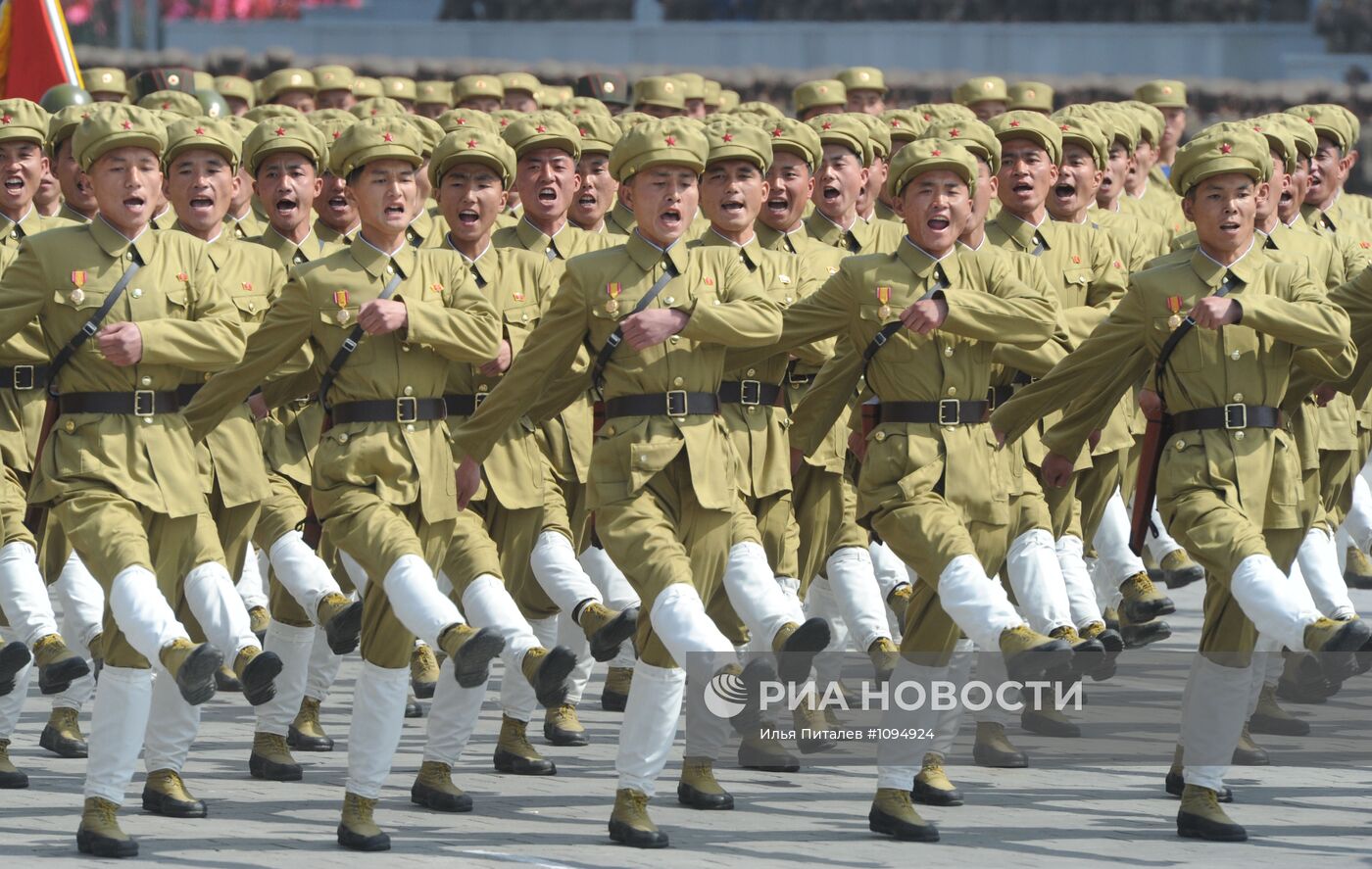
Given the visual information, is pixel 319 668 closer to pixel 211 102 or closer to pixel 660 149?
pixel 660 149

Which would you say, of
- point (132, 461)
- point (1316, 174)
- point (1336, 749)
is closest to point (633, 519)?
point (132, 461)

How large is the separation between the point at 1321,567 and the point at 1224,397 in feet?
5.63

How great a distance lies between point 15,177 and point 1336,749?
18.2 ft

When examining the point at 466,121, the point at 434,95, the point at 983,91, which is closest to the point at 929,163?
the point at 466,121

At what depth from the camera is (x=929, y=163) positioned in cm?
1005

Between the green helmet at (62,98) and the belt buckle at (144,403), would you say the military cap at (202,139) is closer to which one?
the belt buckle at (144,403)

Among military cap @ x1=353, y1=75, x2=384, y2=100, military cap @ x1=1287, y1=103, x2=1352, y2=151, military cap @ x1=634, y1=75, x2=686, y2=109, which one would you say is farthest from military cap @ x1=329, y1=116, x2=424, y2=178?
military cap @ x1=353, y1=75, x2=384, y2=100

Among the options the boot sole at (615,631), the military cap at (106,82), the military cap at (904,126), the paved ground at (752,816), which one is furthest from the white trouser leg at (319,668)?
the military cap at (106,82)

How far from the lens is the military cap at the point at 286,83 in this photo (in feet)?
62.1

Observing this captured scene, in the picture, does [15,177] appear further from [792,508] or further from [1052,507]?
[1052,507]

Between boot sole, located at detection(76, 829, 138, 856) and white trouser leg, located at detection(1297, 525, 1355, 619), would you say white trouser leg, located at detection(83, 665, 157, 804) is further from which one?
white trouser leg, located at detection(1297, 525, 1355, 619)

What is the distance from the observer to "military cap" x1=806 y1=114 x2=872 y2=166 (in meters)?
12.8

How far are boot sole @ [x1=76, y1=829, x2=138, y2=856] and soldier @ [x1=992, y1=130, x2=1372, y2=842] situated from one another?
3.31 meters

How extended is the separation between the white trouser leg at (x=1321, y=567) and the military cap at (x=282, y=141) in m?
4.13
